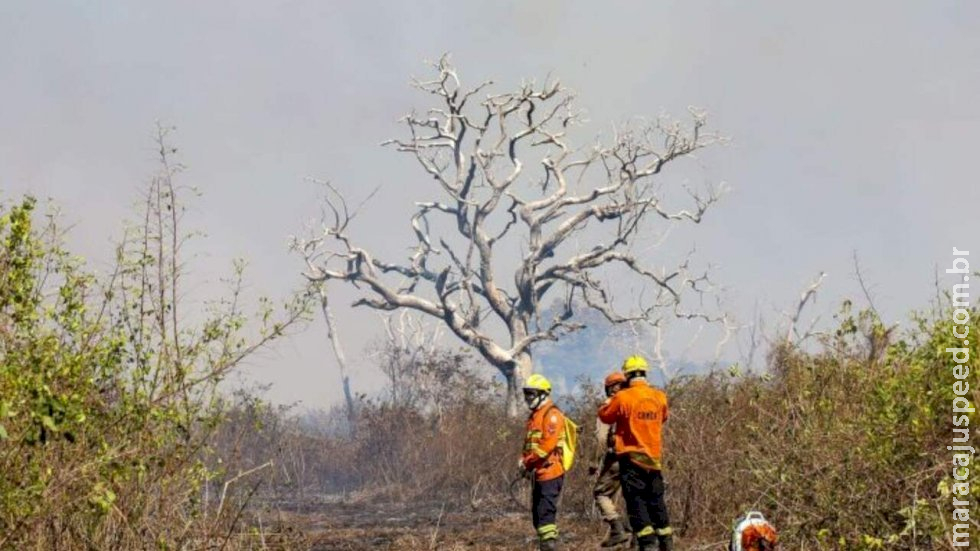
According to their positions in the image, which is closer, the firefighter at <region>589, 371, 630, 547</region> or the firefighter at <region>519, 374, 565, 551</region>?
the firefighter at <region>519, 374, 565, 551</region>

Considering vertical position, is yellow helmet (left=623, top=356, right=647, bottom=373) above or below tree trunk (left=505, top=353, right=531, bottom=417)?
below

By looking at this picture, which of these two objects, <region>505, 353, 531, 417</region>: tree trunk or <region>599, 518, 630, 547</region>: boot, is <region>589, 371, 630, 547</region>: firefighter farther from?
<region>505, 353, 531, 417</region>: tree trunk

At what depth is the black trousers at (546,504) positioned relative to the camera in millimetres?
12289

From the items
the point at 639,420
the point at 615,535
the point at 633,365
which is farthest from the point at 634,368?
the point at 615,535

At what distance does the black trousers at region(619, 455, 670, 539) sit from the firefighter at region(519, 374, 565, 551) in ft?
2.06

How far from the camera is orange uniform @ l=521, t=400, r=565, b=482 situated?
12.2m

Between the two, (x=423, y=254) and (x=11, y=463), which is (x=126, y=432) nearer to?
(x=11, y=463)

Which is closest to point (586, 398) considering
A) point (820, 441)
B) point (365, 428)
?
point (820, 441)

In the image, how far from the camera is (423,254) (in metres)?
42.2

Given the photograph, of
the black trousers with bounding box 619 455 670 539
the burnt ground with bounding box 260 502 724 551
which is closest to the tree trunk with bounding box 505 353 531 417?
the burnt ground with bounding box 260 502 724 551

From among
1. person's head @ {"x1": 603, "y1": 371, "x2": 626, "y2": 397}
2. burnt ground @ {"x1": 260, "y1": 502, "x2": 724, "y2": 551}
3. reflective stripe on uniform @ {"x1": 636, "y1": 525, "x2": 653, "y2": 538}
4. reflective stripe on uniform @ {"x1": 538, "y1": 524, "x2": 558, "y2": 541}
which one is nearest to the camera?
reflective stripe on uniform @ {"x1": 636, "y1": 525, "x2": 653, "y2": 538}

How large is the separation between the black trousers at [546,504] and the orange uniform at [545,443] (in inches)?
2.7

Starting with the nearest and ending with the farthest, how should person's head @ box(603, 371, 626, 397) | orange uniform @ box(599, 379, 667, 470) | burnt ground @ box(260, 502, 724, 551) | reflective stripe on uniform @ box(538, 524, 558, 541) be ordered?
orange uniform @ box(599, 379, 667, 470) → reflective stripe on uniform @ box(538, 524, 558, 541) → person's head @ box(603, 371, 626, 397) → burnt ground @ box(260, 502, 724, 551)

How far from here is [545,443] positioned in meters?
12.2
